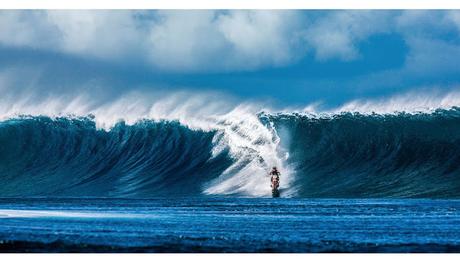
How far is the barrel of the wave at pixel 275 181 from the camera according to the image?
34.1m

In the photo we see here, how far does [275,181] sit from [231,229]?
1514cm

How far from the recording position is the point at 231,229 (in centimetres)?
1948

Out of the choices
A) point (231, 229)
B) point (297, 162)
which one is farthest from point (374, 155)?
point (231, 229)

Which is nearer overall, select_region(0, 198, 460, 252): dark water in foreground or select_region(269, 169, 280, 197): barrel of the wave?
select_region(0, 198, 460, 252): dark water in foreground

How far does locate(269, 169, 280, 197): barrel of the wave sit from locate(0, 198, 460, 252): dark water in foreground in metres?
6.08

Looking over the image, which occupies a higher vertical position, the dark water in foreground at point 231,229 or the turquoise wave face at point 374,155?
the turquoise wave face at point 374,155

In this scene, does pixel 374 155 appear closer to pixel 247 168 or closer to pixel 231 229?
pixel 247 168

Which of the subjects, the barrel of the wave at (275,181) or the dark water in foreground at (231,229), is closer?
the dark water in foreground at (231,229)

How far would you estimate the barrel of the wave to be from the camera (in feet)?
112

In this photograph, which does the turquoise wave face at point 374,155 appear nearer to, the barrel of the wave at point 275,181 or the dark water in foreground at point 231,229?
the barrel of the wave at point 275,181

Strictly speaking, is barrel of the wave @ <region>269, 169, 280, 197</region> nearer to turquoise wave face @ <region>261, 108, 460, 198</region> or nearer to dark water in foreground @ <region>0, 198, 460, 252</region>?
turquoise wave face @ <region>261, 108, 460, 198</region>

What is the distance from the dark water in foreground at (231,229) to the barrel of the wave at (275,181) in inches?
239
